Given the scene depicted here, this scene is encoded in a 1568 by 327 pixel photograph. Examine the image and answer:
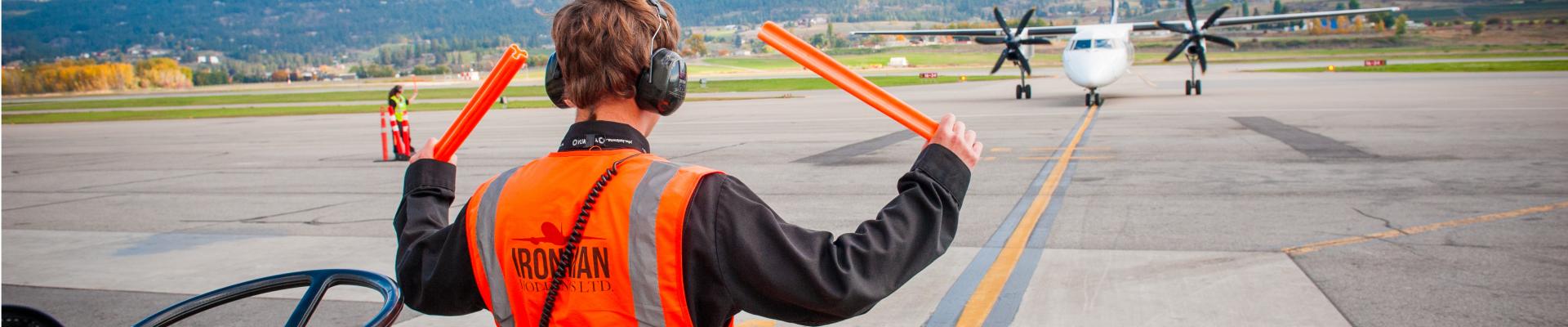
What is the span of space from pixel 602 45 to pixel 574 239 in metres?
0.37

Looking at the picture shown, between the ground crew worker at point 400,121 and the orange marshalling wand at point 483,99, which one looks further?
the ground crew worker at point 400,121

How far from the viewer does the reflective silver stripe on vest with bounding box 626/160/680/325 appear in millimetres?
1800

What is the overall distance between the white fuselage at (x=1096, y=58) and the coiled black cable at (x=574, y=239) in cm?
2440

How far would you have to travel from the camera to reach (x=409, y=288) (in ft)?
7.37

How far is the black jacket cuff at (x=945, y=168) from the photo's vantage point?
1.99 m

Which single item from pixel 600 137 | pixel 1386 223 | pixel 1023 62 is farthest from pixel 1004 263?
pixel 1023 62

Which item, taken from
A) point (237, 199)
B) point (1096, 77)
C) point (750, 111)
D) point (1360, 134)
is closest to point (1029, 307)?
point (237, 199)

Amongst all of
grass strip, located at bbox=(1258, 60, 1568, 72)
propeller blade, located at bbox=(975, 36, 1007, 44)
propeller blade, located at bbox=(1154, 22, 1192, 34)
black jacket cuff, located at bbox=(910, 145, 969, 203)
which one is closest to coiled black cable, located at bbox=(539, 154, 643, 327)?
black jacket cuff, located at bbox=(910, 145, 969, 203)

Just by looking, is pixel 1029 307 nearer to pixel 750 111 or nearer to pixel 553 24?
pixel 553 24

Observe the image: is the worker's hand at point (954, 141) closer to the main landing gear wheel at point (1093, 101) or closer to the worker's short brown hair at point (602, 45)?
the worker's short brown hair at point (602, 45)

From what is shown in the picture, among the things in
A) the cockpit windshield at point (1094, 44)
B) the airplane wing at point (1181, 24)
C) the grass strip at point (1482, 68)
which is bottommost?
the grass strip at point (1482, 68)

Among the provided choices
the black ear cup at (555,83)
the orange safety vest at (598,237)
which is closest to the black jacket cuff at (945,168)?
the orange safety vest at (598,237)

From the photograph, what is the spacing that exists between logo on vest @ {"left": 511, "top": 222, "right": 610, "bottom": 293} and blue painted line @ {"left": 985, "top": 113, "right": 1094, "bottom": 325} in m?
3.86

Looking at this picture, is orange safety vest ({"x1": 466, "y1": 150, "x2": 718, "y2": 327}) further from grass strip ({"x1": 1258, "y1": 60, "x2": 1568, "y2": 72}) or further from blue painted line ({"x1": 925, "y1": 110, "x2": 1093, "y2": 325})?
grass strip ({"x1": 1258, "y1": 60, "x2": 1568, "y2": 72})
